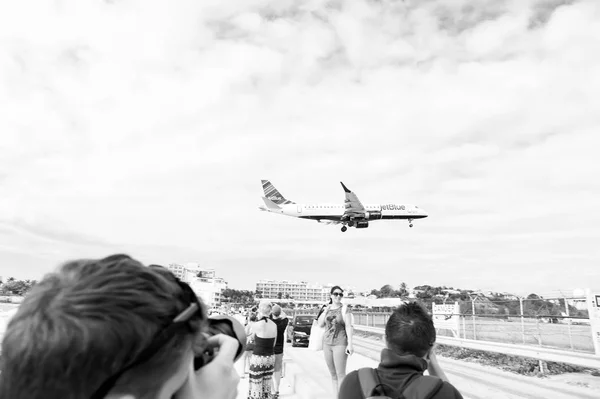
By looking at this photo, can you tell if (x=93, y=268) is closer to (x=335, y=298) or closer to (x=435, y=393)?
(x=435, y=393)

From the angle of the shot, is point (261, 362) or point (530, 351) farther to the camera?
point (530, 351)

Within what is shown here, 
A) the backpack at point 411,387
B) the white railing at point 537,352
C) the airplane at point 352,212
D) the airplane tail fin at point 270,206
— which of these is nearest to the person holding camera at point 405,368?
the backpack at point 411,387

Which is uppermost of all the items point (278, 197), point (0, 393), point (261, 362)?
point (278, 197)

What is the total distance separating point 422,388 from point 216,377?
5.07ft

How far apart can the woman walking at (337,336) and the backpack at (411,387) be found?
379 centimetres

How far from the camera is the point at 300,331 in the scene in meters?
17.5

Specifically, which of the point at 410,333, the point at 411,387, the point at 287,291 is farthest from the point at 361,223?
the point at 287,291

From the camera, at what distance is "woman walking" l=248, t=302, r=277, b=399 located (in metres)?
5.45

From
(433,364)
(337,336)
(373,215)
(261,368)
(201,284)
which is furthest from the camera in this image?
(373,215)

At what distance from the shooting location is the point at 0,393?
2.34 ft

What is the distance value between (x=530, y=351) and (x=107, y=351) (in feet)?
38.1

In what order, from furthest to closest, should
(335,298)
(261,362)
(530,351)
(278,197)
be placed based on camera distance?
(278,197)
(530,351)
(335,298)
(261,362)

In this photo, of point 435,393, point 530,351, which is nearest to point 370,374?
point 435,393

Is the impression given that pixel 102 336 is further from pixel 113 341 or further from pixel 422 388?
pixel 422 388
